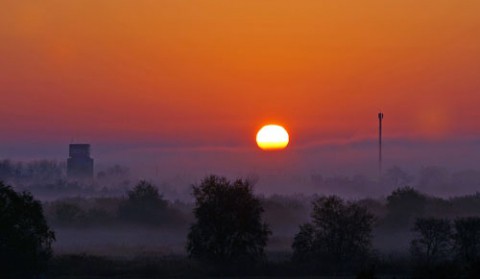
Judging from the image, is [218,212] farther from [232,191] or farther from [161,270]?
[161,270]

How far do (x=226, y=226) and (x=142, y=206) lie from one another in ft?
238

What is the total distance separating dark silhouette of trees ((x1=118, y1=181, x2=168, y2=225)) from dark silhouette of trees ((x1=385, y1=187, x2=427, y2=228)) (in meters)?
46.3

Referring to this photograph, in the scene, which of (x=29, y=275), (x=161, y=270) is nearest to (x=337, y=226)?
(x=161, y=270)

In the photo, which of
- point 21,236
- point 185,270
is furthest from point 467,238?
point 21,236

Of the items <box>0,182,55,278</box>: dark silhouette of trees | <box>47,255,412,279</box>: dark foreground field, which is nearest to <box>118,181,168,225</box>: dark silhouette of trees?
<box>47,255,412,279</box>: dark foreground field

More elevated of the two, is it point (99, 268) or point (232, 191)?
point (232, 191)

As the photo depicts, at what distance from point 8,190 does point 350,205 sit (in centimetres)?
4277

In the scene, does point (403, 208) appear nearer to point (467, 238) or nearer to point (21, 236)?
point (467, 238)

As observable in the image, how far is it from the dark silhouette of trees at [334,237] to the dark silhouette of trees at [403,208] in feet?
186

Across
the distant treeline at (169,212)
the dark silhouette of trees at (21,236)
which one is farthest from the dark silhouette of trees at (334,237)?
the distant treeline at (169,212)

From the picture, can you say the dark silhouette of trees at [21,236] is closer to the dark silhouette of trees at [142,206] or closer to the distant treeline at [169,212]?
the distant treeline at [169,212]

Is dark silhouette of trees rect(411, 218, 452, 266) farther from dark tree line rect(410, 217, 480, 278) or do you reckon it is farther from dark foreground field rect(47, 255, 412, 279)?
dark foreground field rect(47, 255, 412, 279)

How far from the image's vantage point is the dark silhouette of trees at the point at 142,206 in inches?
6216

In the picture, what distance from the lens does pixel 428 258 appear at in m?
82.8
